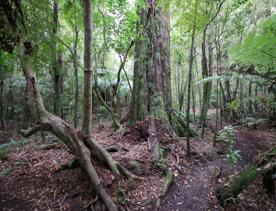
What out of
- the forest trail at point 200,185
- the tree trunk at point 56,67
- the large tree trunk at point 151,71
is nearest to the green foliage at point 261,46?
the large tree trunk at point 151,71

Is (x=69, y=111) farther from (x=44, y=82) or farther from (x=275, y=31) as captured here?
(x=275, y=31)

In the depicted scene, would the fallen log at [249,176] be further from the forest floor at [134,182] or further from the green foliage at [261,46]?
the green foliage at [261,46]

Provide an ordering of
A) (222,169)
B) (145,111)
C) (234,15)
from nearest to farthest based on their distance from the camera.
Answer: (222,169)
(145,111)
(234,15)

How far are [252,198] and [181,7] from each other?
359 cm

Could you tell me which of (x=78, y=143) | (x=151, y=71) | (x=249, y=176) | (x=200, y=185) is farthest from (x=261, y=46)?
(x=78, y=143)

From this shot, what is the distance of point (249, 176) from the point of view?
3.08 meters

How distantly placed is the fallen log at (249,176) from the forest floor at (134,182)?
0.15 meters

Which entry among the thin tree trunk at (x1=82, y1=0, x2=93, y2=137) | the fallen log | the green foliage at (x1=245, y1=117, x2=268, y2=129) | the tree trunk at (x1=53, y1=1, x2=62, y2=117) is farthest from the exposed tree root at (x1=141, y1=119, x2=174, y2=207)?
the green foliage at (x1=245, y1=117, x2=268, y2=129)

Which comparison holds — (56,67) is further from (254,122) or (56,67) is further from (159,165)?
(254,122)

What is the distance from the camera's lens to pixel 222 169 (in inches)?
165

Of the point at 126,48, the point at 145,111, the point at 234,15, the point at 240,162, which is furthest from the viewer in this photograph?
the point at 234,15

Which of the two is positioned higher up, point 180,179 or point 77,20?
point 77,20

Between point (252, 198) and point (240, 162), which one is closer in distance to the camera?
point (252, 198)

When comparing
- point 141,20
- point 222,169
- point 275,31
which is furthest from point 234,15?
point 222,169
